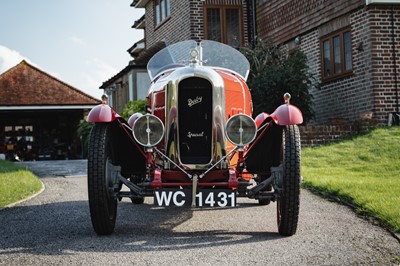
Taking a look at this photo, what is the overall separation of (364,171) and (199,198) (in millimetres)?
5244

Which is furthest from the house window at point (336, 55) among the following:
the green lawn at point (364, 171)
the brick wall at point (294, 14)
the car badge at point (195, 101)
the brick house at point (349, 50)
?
the car badge at point (195, 101)

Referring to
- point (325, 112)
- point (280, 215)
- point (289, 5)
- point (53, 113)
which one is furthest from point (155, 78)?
point (53, 113)

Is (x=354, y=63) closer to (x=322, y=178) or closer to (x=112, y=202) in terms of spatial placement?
(x=322, y=178)

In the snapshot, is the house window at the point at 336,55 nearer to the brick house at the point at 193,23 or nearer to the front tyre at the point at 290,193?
the brick house at the point at 193,23

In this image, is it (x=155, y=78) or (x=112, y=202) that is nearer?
(x=112, y=202)

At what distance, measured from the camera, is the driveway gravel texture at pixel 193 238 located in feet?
15.2

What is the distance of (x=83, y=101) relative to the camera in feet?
88.4

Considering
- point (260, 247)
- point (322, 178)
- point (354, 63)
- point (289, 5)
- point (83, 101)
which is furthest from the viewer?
point (83, 101)

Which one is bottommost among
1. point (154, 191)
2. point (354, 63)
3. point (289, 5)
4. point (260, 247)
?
point (260, 247)

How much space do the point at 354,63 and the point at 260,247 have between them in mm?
10302

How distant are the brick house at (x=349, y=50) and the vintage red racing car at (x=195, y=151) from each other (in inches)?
314

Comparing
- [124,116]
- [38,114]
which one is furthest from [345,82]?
[38,114]

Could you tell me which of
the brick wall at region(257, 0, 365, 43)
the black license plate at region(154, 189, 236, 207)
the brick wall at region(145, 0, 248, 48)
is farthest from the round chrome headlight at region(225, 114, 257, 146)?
the brick wall at region(145, 0, 248, 48)

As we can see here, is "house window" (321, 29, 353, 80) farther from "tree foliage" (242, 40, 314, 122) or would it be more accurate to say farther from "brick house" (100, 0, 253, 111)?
"brick house" (100, 0, 253, 111)
